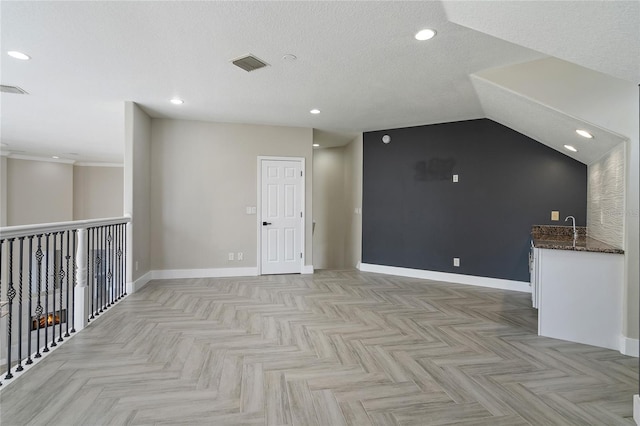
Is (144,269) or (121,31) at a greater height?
(121,31)

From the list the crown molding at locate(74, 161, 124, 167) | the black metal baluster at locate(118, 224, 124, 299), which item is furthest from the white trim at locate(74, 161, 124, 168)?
the black metal baluster at locate(118, 224, 124, 299)

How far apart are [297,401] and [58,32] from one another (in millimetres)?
3290

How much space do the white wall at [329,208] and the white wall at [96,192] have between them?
23.3 ft

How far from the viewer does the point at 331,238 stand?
763 cm

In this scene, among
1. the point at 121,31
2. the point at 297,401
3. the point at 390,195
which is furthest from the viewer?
the point at 390,195

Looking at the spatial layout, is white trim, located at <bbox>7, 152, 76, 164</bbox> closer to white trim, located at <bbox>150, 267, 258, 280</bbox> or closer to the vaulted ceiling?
the vaulted ceiling

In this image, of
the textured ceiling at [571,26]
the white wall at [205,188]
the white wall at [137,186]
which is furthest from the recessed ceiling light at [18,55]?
the textured ceiling at [571,26]

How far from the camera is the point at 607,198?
3.40 metres

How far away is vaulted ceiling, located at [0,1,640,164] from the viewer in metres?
2.11

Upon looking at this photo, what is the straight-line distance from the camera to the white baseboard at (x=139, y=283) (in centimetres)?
432

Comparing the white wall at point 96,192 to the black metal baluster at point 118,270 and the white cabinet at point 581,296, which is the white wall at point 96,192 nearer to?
the black metal baluster at point 118,270

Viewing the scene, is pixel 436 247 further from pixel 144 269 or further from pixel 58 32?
pixel 58 32

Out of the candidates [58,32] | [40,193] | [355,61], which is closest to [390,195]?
[355,61]

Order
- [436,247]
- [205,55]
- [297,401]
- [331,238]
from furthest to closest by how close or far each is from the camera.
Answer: [331,238]
[436,247]
[205,55]
[297,401]
